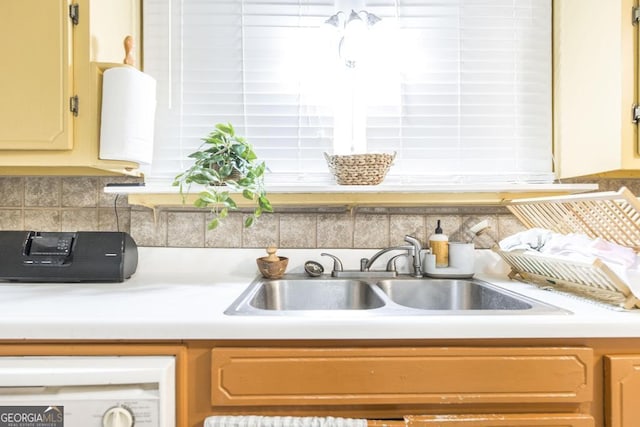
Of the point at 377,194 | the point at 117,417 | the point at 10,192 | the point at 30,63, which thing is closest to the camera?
the point at 117,417

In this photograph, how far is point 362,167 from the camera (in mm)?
1237

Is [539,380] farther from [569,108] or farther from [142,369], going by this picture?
[569,108]

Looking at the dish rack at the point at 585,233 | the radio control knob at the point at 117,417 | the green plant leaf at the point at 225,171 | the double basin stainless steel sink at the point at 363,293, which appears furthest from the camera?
the double basin stainless steel sink at the point at 363,293

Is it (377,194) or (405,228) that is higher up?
(377,194)

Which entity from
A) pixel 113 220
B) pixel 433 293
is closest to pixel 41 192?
pixel 113 220

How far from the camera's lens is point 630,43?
111 cm

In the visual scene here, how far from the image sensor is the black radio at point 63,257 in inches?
46.6

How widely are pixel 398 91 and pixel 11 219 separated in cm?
163

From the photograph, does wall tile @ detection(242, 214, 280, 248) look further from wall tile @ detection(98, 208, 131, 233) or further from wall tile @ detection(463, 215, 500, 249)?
wall tile @ detection(463, 215, 500, 249)

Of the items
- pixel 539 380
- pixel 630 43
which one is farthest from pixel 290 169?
pixel 630 43

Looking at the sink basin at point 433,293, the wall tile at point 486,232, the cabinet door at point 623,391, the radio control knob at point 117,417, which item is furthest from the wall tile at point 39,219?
the cabinet door at point 623,391

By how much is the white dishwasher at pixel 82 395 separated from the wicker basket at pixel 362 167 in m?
0.79

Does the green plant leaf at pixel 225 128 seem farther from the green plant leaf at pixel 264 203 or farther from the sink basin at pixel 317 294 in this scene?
the sink basin at pixel 317 294

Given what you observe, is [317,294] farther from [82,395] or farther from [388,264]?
[82,395]
